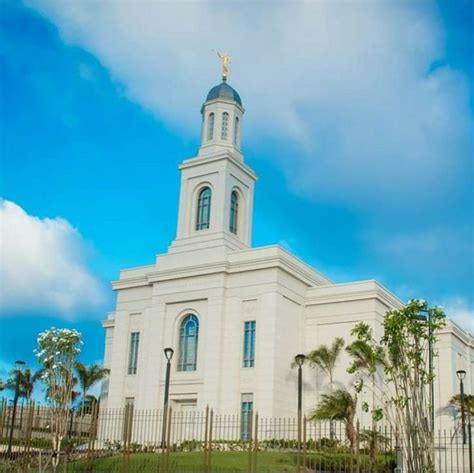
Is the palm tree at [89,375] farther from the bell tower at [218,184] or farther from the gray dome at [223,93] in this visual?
the gray dome at [223,93]

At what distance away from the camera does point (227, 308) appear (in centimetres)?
3588

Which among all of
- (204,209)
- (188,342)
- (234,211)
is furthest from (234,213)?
(188,342)

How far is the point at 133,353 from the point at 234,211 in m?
9.26

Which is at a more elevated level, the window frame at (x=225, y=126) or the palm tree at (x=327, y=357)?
the window frame at (x=225, y=126)

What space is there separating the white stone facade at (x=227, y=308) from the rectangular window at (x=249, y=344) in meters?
0.24

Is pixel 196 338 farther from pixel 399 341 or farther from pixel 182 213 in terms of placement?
pixel 399 341

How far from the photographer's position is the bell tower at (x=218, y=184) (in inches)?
1522

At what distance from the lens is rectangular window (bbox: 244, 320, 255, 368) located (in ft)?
114

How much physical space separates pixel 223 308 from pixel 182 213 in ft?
21.9

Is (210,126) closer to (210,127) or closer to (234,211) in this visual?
(210,127)

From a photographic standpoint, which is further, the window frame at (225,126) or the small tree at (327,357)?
the window frame at (225,126)

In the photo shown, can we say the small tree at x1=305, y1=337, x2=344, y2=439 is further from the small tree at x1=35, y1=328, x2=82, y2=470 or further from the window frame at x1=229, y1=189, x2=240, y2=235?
the small tree at x1=35, y1=328, x2=82, y2=470

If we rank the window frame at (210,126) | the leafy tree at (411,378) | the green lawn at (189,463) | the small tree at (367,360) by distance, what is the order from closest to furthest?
the leafy tree at (411,378) → the small tree at (367,360) → the green lawn at (189,463) → the window frame at (210,126)

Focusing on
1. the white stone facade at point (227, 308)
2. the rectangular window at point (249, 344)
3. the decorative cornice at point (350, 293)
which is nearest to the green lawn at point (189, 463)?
the white stone facade at point (227, 308)
